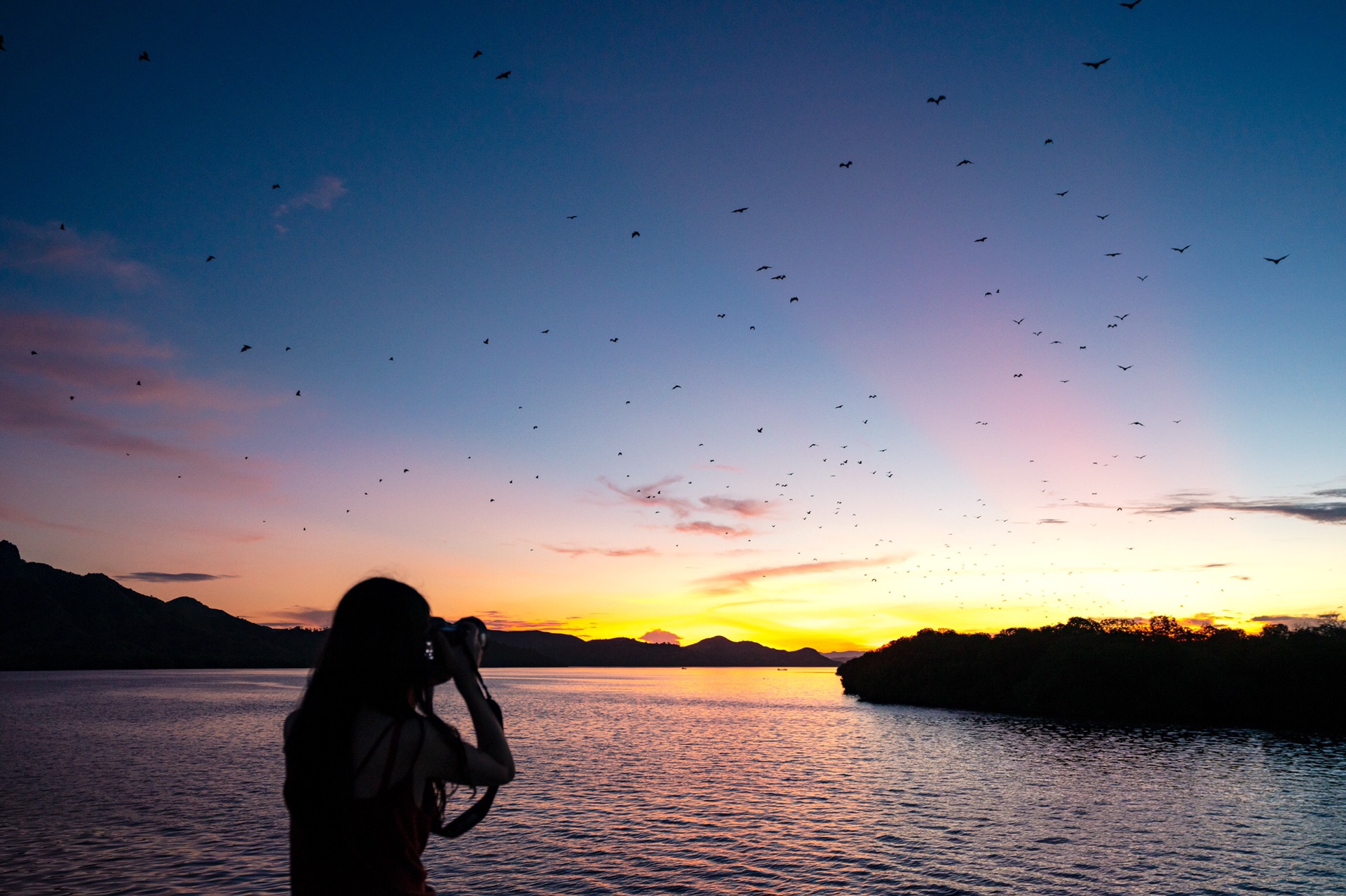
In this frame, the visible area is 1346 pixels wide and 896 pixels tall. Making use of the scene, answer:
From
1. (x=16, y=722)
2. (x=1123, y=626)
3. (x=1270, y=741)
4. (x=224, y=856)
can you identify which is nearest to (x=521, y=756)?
(x=224, y=856)

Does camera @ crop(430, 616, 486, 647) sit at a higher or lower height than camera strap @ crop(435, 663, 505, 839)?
higher

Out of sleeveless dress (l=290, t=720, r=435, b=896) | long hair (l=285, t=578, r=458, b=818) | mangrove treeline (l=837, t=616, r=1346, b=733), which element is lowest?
mangrove treeline (l=837, t=616, r=1346, b=733)

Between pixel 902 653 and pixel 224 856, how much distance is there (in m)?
142

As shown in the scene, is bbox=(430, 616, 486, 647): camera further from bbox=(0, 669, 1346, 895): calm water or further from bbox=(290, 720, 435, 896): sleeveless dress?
bbox=(0, 669, 1346, 895): calm water

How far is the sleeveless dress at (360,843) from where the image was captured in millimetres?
3676

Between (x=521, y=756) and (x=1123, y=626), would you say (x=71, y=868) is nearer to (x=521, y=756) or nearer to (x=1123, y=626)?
(x=521, y=756)

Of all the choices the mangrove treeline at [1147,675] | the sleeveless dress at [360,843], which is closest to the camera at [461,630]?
the sleeveless dress at [360,843]

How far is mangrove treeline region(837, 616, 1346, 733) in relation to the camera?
284 feet

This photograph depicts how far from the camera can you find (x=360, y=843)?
3.71 meters

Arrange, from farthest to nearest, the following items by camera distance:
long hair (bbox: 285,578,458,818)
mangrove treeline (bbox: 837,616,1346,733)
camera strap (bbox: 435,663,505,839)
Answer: mangrove treeline (bbox: 837,616,1346,733)
camera strap (bbox: 435,663,505,839)
long hair (bbox: 285,578,458,818)

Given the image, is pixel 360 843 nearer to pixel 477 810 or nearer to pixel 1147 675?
pixel 477 810

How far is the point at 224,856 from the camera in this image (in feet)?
89.5

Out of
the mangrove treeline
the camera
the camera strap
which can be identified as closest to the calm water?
the mangrove treeline

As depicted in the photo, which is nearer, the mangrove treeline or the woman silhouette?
the woman silhouette
